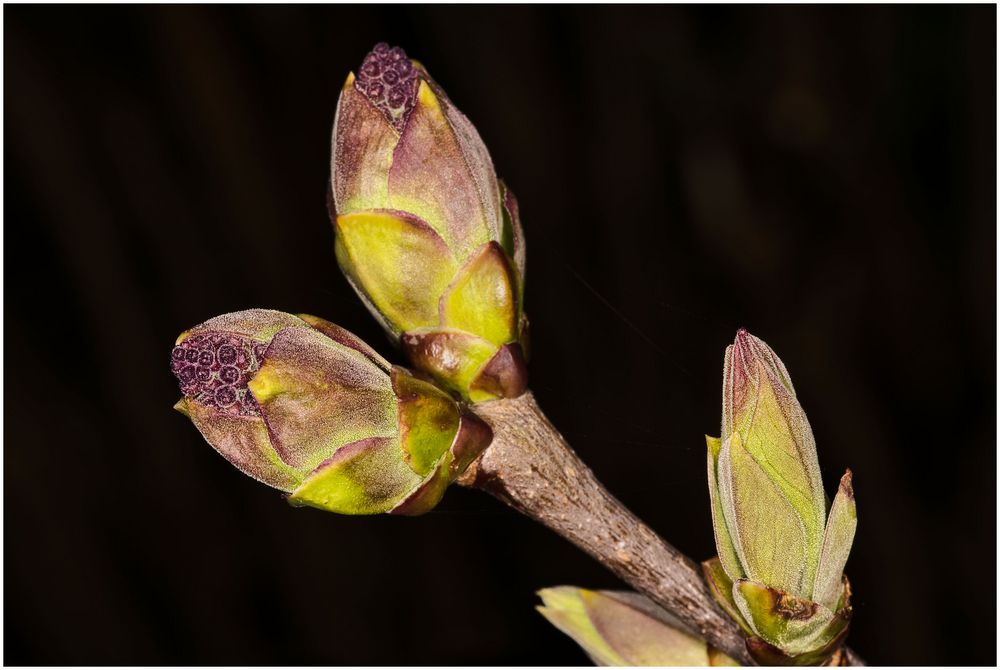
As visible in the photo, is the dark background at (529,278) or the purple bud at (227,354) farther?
the dark background at (529,278)

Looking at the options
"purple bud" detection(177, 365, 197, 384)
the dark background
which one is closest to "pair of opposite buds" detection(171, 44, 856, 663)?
"purple bud" detection(177, 365, 197, 384)

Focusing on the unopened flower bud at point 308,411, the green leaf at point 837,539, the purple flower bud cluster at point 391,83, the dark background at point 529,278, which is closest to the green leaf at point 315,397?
the unopened flower bud at point 308,411

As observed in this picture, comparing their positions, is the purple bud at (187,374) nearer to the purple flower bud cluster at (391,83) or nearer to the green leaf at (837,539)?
the purple flower bud cluster at (391,83)

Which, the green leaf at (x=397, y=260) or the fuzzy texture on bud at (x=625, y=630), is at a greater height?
the green leaf at (x=397, y=260)

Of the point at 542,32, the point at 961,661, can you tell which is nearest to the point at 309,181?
the point at 542,32

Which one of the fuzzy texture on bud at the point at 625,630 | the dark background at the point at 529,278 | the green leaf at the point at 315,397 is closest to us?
the green leaf at the point at 315,397

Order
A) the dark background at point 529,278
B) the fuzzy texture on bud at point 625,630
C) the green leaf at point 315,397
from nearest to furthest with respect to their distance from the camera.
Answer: the green leaf at point 315,397
the fuzzy texture on bud at point 625,630
the dark background at point 529,278

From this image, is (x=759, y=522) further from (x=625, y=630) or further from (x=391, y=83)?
(x=391, y=83)
